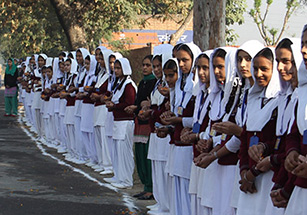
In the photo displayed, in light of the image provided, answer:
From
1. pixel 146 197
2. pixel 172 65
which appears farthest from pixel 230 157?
pixel 146 197

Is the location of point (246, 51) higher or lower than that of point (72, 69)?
lower

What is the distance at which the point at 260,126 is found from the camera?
4941mm

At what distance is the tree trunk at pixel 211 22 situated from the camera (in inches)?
413

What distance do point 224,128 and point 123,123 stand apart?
17.0 ft

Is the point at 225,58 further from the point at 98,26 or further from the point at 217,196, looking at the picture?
the point at 98,26

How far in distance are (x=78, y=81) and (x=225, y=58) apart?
26.1ft

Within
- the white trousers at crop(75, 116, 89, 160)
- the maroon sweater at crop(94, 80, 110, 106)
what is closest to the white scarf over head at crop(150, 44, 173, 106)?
the maroon sweater at crop(94, 80, 110, 106)

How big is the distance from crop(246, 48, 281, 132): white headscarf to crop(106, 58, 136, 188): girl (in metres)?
5.41

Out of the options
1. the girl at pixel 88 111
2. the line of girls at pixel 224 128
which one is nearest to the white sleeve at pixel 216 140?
the line of girls at pixel 224 128

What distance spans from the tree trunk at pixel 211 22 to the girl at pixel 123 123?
137 cm

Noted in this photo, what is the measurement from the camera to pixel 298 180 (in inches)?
169

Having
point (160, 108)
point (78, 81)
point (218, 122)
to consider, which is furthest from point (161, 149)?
point (78, 81)

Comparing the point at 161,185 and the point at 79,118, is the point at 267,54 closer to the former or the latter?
the point at 161,185

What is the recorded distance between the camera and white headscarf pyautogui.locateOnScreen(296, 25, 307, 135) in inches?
168
